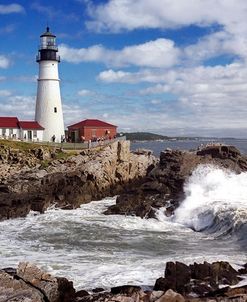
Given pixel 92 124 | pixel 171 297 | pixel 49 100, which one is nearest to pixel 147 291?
pixel 171 297

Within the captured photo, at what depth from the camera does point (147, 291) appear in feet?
35.9

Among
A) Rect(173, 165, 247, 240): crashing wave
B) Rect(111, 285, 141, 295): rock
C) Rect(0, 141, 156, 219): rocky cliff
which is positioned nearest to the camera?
Rect(111, 285, 141, 295): rock

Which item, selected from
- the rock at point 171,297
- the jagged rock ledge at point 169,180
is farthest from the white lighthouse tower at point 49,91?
the rock at point 171,297

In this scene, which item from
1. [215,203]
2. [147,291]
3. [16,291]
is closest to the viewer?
[16,291]

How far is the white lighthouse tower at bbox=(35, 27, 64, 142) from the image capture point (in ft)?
130

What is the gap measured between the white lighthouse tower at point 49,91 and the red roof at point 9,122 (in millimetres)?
1753

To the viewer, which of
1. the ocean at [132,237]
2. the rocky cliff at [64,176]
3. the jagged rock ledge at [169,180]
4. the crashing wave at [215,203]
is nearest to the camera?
the ocean at [132,237]

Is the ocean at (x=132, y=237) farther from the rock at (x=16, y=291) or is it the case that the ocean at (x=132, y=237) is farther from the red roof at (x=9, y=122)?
the red roof at (x=9, y=122)

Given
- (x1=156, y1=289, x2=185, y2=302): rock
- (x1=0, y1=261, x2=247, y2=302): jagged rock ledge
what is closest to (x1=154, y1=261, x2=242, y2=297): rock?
(x1=0, y1=261, x2=247, y2=302): jagged rock ledge

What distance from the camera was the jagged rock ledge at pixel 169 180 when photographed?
2422cm

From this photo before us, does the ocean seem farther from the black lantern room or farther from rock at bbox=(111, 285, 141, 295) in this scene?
the black lantern room

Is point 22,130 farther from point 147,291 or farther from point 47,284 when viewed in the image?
point 147,291

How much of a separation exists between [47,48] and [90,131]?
7383 mm

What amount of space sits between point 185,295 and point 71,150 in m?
24.7
